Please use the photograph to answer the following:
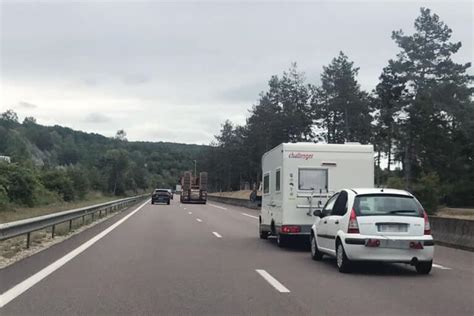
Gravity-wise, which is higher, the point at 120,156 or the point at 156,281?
the point at 120,156

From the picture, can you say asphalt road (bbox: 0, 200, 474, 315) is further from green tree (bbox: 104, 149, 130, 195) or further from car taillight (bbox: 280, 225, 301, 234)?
green tree (bbox: 104, 149, 130, 195)

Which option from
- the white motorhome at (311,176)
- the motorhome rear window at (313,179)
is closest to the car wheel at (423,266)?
the white motorhome at (311,176)

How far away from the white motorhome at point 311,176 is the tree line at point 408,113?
109 feet

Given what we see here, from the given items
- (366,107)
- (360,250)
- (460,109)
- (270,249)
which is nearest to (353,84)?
(366,107)

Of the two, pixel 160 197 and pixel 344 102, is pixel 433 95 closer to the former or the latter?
pixel 344 102

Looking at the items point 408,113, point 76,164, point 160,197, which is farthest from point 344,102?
point 76,164

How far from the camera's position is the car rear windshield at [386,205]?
1141 cm

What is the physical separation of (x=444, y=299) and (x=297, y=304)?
223 centimetres

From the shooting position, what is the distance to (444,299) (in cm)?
882

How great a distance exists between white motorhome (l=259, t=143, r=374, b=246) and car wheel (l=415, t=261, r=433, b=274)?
14.6ft

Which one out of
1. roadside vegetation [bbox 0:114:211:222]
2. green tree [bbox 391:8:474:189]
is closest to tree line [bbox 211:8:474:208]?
green tree [bbox 391:8:474:189]

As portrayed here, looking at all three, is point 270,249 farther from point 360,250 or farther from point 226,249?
point 360,250

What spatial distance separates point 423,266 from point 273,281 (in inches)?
121

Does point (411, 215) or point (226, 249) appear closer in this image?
point (411, 215)
